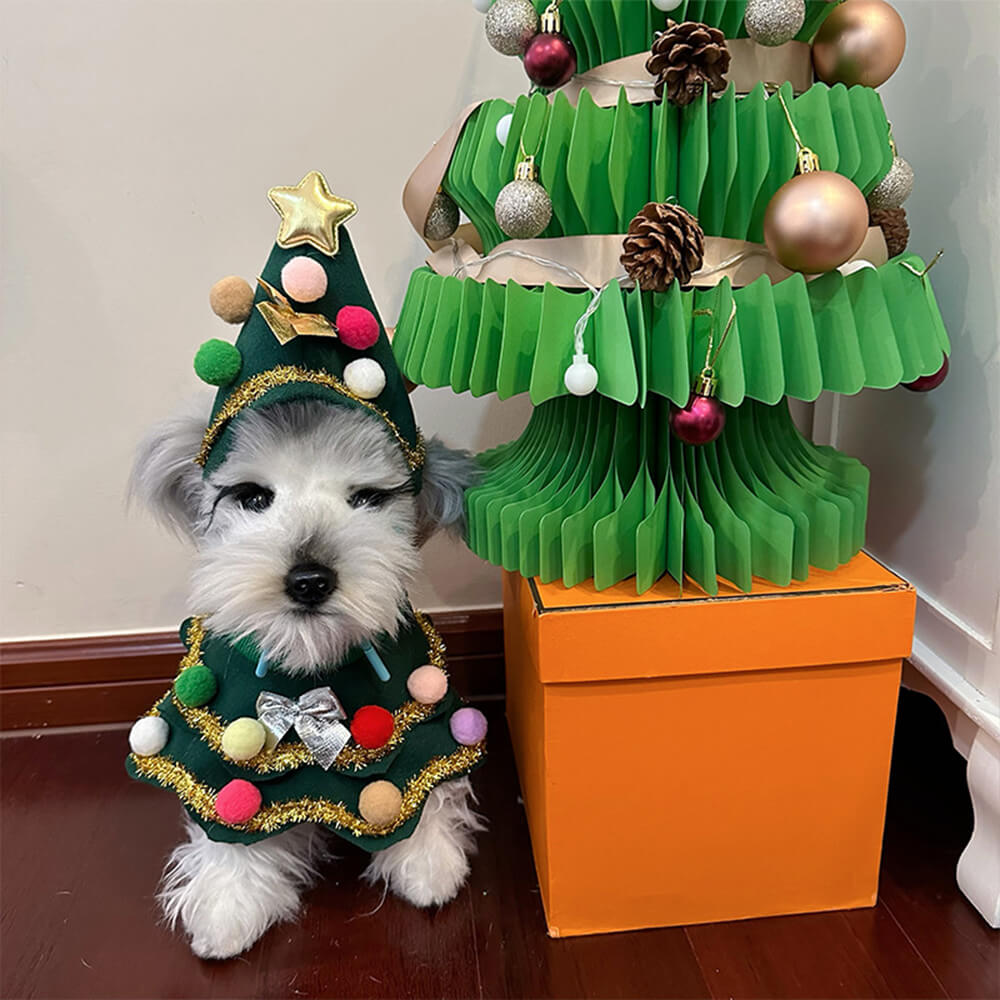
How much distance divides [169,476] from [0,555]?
1.48 ft

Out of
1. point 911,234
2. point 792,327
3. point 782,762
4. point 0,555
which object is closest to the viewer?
point 792,327

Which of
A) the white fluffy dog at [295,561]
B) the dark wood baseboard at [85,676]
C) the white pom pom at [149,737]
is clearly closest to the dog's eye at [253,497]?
the white fluffy dog at [295,561]

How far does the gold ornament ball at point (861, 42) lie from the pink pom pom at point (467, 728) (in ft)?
2.15

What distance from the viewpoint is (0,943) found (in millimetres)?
772

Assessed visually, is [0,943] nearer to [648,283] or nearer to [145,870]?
[145,870]

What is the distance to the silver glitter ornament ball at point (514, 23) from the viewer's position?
67 cm

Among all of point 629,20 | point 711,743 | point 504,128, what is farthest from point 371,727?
point 629,20

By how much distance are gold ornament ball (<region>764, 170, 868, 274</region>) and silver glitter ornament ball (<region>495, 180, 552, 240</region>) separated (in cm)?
17

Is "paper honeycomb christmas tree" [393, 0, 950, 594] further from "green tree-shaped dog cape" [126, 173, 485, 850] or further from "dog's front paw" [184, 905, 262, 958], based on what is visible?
"dog's front paw" [184, 905, 262, 958]

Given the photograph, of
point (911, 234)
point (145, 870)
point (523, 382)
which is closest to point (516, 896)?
point (145, 870)

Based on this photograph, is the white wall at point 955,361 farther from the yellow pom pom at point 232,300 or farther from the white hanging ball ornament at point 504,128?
the yellow pom pom at point 232,300

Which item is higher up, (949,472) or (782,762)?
(949,472)

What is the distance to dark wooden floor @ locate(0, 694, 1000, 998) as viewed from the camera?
703 mm

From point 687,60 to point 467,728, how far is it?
601 millimetres
